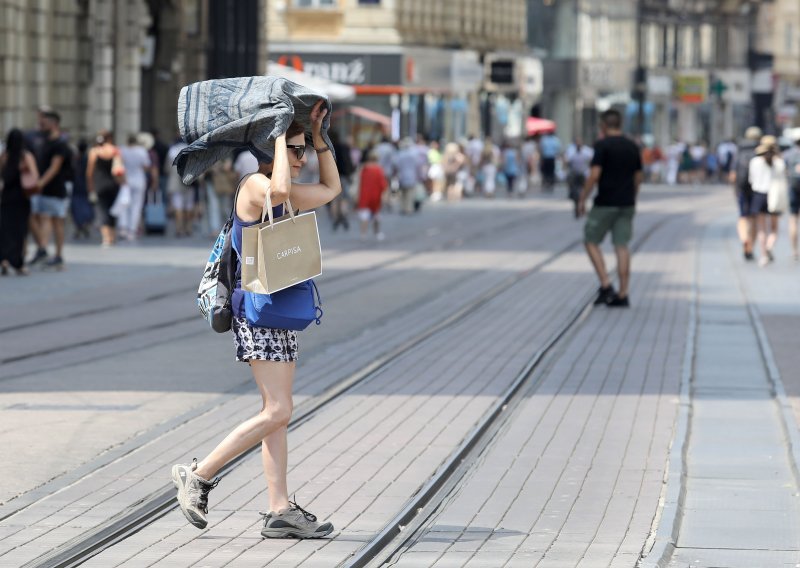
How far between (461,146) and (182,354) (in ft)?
127

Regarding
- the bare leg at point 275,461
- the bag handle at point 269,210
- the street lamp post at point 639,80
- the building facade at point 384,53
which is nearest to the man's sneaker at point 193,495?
the bare leg at point 275,461

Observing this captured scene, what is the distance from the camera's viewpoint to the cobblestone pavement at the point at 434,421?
8156 mm

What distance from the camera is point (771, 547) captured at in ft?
26.3

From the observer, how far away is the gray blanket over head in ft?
25.5

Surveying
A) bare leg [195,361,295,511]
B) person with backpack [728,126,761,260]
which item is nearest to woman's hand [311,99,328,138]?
bare leg [195,361,295,511]

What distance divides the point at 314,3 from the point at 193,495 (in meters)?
53.3

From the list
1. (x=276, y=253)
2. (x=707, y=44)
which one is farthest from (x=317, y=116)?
(x=707, y=44)

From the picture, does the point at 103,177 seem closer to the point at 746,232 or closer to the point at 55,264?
the point at 55,264

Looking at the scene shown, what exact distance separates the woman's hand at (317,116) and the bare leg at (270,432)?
37.2 inches

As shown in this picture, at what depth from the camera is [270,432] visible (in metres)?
8.09

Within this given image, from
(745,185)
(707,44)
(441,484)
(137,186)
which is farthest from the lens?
(707,44)

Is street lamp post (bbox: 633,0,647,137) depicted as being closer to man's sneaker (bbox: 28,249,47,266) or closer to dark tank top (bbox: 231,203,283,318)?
man's sneaker (bbox: 28,249,47,266)

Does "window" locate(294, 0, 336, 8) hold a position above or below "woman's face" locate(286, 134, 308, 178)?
above

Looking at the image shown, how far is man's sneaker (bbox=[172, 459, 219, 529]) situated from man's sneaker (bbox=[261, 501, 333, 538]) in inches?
10.2
